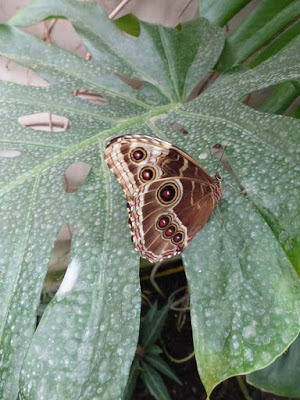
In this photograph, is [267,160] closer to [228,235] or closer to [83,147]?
[228,235]

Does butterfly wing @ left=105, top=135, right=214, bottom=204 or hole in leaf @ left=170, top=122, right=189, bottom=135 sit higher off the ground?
butterfly wing @ left=105, top=135, right=214, bottom=204

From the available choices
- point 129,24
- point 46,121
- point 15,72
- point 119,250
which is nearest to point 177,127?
point 129,24

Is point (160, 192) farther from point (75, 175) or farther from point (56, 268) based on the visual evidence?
point (56, 268)

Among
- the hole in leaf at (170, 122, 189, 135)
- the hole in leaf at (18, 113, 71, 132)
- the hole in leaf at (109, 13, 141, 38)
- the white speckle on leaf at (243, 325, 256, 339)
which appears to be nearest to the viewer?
the white speckle on leaf at (243, 325, 256, 339)

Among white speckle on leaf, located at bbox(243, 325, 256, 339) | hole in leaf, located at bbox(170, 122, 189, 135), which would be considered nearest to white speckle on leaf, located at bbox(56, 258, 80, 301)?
white speckle on leaf, located at bbox(243, 325, 256, 339)

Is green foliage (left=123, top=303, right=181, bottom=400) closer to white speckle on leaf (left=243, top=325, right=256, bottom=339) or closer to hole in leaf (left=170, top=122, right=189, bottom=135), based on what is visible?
hole in leaf (left=170, top=122, right=189, bottom=135)

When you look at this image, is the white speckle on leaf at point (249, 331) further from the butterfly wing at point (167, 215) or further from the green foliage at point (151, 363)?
the green foliage at point (151, 363)

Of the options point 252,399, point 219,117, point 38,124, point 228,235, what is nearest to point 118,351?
point 228,235
